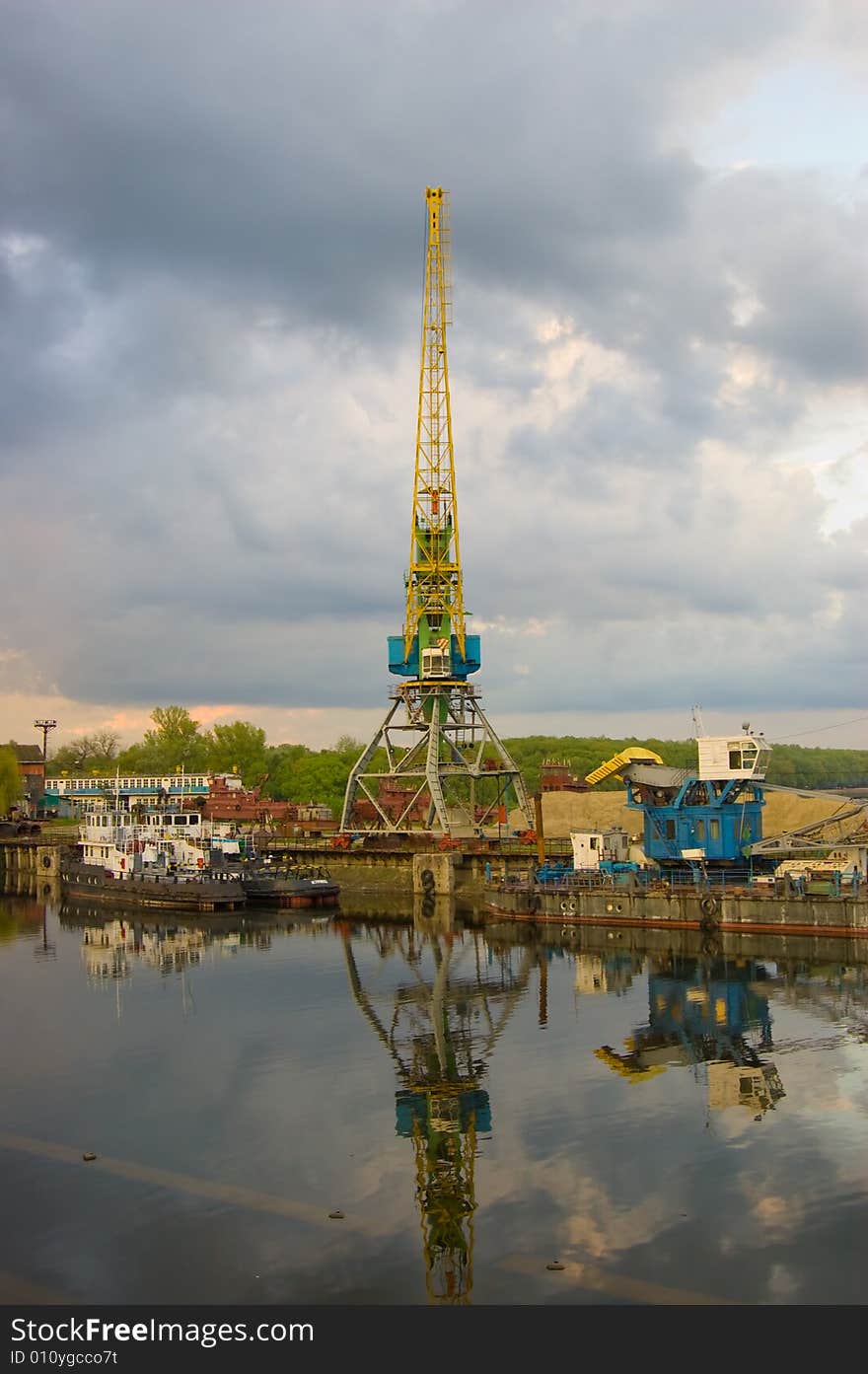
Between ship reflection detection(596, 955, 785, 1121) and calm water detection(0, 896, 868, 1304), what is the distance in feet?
0.57

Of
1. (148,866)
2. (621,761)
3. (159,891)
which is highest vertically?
(621,761)

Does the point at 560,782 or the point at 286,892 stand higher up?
the point at 560,782

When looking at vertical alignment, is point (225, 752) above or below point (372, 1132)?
above

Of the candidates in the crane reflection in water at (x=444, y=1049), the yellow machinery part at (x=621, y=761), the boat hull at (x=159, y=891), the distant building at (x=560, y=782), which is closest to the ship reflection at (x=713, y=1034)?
the crane reflection in water at (x=444, y=1049)

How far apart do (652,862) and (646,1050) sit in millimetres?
30923

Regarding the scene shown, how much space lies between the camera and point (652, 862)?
65.9m

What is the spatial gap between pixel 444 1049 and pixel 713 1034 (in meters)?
9.46

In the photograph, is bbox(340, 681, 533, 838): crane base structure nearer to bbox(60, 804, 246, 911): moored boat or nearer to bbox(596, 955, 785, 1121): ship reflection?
bbox(60, 804, 246, 911): moored boat

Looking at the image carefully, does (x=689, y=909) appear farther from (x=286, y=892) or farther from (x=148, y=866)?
(x=148, y=866)

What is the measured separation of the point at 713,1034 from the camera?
37344 millimetres

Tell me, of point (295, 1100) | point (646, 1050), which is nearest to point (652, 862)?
point (646, 1050)

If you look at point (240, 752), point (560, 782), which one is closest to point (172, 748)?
point (240, 752)
